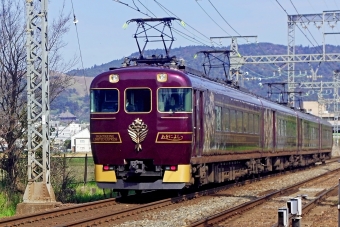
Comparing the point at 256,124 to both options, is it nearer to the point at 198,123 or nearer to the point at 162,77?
the point at 198,123

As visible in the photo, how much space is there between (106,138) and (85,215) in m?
2.61

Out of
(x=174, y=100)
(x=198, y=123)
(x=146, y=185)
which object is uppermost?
(x=174, y=100)

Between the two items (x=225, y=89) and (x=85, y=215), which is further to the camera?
(x=225, y=89)

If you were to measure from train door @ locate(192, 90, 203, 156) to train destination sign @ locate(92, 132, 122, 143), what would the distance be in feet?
5.97

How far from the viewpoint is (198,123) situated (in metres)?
17.8

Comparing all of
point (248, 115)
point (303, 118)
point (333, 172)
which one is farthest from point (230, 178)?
point (303, 118)

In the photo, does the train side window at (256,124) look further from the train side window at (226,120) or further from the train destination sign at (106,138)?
the train destination sign at (106,138)

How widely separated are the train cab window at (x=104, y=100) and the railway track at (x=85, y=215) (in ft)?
7.10

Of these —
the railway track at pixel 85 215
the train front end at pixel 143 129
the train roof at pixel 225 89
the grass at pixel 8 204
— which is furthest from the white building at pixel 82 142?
the railway track at pixel 85 215

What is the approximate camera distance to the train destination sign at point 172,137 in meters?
16.8

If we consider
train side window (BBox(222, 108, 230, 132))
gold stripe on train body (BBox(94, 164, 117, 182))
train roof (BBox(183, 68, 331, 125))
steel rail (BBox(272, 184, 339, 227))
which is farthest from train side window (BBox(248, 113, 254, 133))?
gold stripe on train body (BBox(94, 164, 117, 182))

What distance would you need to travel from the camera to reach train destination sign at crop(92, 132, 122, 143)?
56.0ft

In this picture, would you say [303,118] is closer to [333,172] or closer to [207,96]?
[333,172]

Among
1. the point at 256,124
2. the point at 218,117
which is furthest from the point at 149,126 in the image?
the point at 256,124
